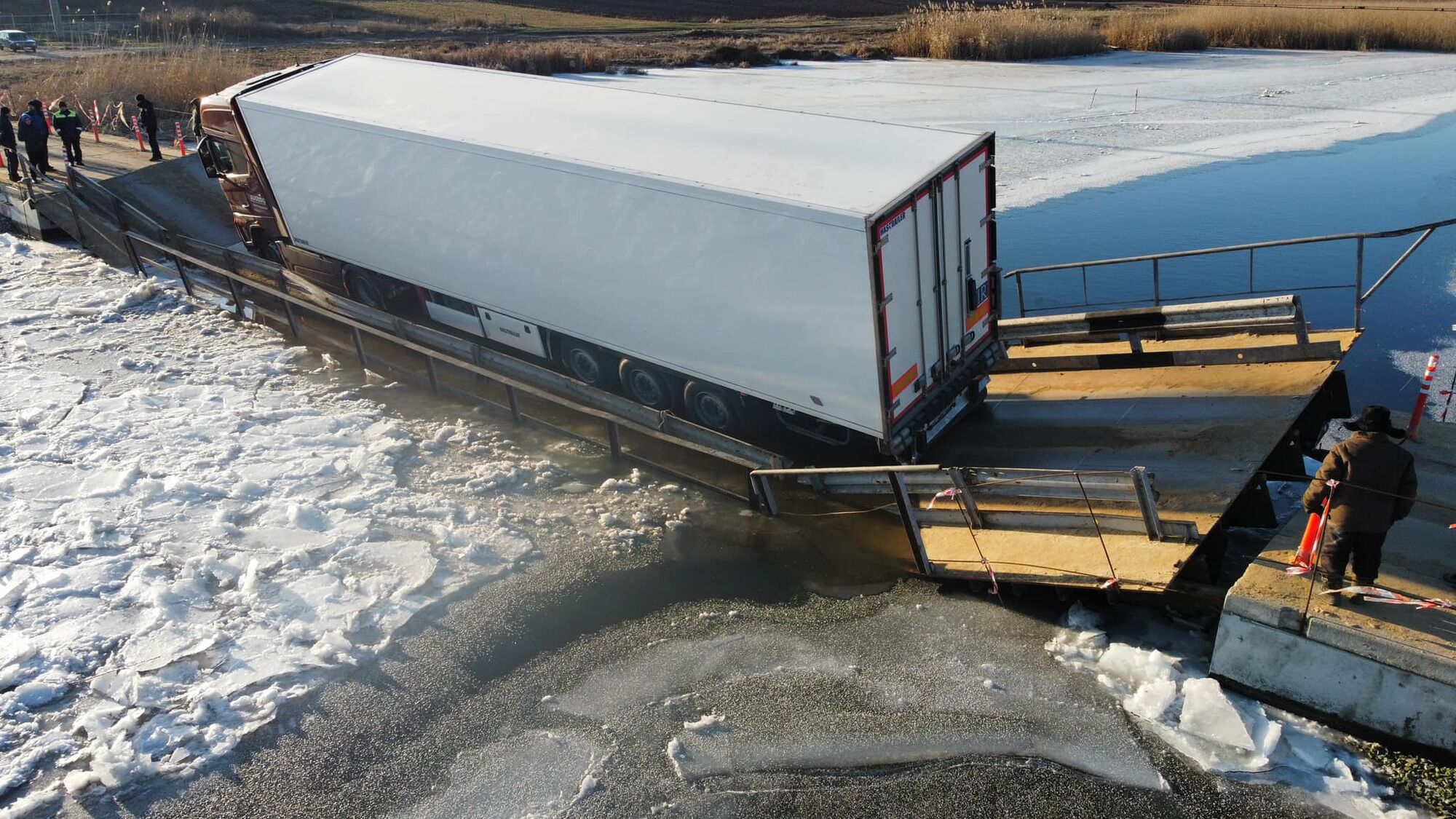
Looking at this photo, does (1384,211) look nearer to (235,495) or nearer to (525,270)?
(525,270)

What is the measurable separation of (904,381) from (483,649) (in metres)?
4.17

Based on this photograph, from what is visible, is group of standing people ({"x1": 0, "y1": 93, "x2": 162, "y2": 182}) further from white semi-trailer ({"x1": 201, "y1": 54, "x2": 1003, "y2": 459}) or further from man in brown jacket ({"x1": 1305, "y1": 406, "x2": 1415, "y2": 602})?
man in brown jacket ({"x1": 1305, "y1": 406, "x2": 1415, "y2": 602})

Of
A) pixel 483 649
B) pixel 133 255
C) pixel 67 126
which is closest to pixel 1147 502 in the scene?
pixel 483 649

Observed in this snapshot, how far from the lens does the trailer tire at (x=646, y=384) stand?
11.5m

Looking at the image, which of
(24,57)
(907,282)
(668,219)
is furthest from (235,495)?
(24,57)

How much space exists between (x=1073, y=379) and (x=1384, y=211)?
383 inches

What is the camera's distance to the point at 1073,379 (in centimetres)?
1130

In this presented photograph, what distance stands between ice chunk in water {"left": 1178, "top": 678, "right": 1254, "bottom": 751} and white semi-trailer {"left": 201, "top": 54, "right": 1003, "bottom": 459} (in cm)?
320

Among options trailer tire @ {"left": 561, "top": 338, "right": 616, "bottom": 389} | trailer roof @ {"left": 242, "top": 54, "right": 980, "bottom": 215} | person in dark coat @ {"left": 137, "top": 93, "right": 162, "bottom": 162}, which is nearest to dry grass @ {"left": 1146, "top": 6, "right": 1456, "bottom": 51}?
trailer roof @ {"left": 242, "top": 54, "right": 980, "bottom": 215}

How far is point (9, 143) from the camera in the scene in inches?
772

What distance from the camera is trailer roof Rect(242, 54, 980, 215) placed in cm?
908

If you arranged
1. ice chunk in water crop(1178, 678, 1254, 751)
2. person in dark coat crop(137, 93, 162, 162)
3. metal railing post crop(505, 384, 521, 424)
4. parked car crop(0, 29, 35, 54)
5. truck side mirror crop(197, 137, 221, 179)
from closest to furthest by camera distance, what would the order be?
1. ice chunk in water crop(1178, 678, 1254, 751)
2. metal railing post crop(505, 384, 521, 424)
3. truck side mirror crop(197, 137, 221, 179)
4. person in dark coat crop(137, 93, 162, 162)
5. parked car crop(0, 29, 35, 54)

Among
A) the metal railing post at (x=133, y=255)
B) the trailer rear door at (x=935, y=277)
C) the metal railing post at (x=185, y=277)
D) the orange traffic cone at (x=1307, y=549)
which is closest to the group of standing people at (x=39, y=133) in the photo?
the metal railing post at (x=133, y=255)

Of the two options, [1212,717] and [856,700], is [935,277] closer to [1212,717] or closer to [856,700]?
[856,700]
